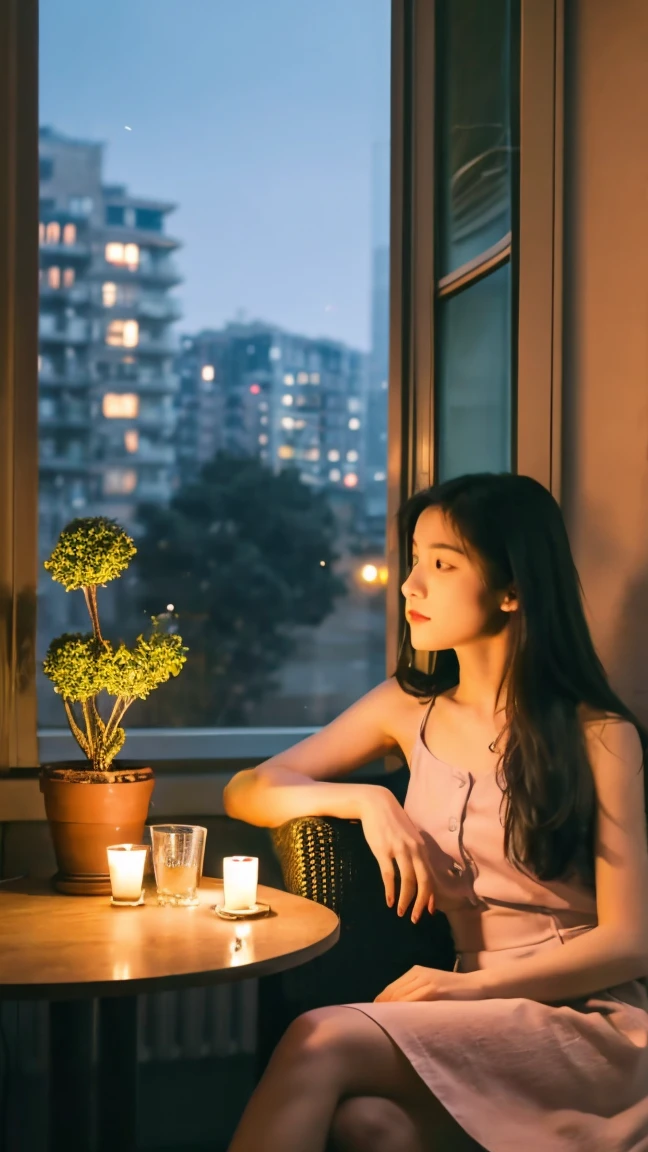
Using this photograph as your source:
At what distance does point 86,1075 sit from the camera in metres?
1.54

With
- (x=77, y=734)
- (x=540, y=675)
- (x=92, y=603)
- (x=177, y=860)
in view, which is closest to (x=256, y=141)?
(x=92, y=603)

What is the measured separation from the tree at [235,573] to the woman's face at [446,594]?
3.13 ft

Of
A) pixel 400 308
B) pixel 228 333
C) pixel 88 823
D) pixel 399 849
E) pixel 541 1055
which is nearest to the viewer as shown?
pixel 541 1055

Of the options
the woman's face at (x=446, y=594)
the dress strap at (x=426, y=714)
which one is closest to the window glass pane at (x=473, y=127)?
the woman's face at (x=446, y=594)

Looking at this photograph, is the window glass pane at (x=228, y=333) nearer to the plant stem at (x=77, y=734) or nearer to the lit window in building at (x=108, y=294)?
the lit window in building at (x=108, y=294)

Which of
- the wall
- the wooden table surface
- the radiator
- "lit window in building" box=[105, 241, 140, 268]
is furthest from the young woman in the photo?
"lit window in building" box=[105, 241, 140, 268]

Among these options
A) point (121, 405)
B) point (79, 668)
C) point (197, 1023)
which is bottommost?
point (197, 1023)

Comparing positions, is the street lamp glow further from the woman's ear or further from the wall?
the woman's ear

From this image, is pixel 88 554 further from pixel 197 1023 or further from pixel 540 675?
pixel 197 1023

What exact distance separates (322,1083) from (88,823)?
70 centimetres

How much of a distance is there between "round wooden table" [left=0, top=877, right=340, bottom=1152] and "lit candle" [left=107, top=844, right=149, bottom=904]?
0.04 metres

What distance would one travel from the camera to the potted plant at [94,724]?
1.92 meters

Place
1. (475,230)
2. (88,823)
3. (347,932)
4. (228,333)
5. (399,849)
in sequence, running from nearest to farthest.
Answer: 1. (399,849)
2. (347,932)
3. (88,823)
4. (475,230)
5. (228,333)

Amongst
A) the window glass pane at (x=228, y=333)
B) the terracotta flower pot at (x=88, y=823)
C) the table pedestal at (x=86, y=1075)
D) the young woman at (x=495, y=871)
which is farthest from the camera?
the window glass pane at (x=228, y=333)
